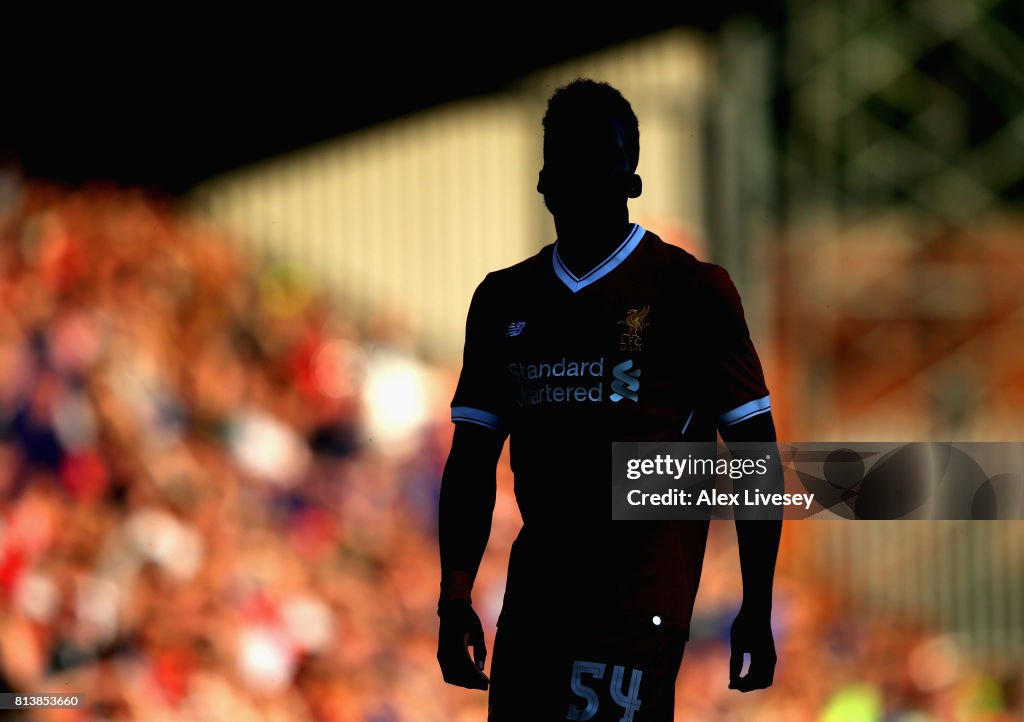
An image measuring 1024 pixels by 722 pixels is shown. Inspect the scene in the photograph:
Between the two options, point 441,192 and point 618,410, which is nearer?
point 618,410

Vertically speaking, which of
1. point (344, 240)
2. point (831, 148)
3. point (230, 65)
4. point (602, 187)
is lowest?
point (602, 187)

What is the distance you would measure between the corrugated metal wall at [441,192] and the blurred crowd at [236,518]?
0.92 ft

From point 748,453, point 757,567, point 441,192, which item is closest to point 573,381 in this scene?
point 748,453

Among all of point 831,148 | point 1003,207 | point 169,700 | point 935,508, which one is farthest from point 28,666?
point 1003,207

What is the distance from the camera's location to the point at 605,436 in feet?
9.60

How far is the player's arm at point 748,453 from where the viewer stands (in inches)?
113

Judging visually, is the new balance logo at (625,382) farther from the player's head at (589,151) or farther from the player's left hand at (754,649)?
the player's left hand at (754,649)

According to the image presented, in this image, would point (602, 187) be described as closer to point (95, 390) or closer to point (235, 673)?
point (235, 673)

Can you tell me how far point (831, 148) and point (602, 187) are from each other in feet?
22.3

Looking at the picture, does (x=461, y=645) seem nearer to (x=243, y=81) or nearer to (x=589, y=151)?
(x=589, y=151)

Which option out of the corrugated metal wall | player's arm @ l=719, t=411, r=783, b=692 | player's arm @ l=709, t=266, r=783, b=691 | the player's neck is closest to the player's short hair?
the player's neck

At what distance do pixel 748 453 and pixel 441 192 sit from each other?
6516 mm

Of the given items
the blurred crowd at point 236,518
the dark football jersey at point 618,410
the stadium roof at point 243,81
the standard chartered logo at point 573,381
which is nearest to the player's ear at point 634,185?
the dark football jersey at point 618,410

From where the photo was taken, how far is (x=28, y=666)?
19.4 feet
